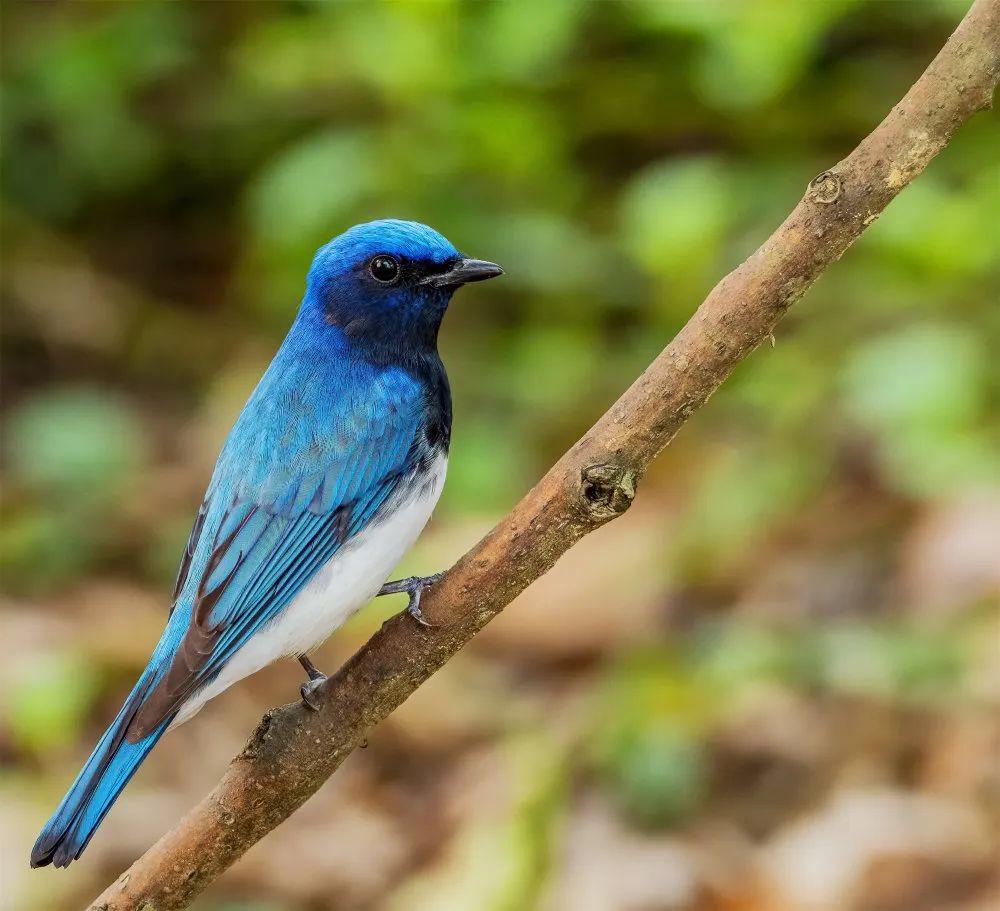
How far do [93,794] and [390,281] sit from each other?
4.00 feet

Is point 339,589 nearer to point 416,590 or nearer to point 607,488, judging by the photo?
point 416,590

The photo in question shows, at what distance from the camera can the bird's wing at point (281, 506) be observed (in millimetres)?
2803

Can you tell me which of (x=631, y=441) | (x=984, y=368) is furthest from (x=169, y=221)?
(x=631, y=441)

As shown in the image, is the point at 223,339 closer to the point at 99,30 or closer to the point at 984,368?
the point at 99,30

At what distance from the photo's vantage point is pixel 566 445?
5.30m

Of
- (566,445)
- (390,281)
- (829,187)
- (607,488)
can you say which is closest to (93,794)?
(607,488)

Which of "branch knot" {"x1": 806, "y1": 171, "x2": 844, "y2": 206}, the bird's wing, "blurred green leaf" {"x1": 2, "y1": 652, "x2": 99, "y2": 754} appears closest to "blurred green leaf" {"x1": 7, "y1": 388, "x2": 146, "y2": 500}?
"blurred green leaf" {"x1": 2, "y1": 652, "x2": 99, "y2": 754}

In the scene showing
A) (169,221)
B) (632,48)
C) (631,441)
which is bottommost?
(631,441)

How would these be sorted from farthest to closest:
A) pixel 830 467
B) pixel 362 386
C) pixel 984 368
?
1. pixel 830 467
2. pixel 984 368
3. pixel 362 386

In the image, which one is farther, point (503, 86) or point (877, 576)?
point (503, 86)

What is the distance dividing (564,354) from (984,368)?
1.40 metres

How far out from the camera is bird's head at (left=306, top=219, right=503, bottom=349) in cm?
313

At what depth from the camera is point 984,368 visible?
14.5 feet

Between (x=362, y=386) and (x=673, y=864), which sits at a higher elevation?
(x=362, y=386)
